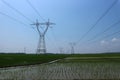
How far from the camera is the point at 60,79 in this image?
43.0 feet

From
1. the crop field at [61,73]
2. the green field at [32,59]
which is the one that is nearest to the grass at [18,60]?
the green field at [32,59]

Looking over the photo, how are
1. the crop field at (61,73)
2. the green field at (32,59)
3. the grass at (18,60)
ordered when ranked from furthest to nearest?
the green field at (32,59)
the grass at (18,60)
the crop field at (61,73)

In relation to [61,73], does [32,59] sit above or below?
above

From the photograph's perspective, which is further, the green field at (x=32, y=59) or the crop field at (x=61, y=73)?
the green field at (x=32, y=59)

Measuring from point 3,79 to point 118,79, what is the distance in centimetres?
582

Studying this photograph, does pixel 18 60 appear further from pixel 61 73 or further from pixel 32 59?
pixel 61 73

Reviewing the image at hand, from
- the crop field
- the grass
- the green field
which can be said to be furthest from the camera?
the green field

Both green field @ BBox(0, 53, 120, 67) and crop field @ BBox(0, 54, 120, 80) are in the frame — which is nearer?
crop field @ BBox(0, 54, 120, 80)

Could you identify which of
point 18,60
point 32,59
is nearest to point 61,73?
point 18,60

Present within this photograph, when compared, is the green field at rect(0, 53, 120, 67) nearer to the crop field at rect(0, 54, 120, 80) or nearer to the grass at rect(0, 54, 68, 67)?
the grass at rect(0, 54, 68, 67)

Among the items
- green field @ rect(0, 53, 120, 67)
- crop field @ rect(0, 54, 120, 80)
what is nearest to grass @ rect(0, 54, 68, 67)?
green field @ rect(0, 53, 120, 67)

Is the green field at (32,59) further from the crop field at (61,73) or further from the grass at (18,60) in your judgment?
the crop field at (61,73)

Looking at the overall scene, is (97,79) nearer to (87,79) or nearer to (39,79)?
(87,79)

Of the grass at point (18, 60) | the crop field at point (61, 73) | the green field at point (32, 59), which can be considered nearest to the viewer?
the crop field at point (61, 73)
